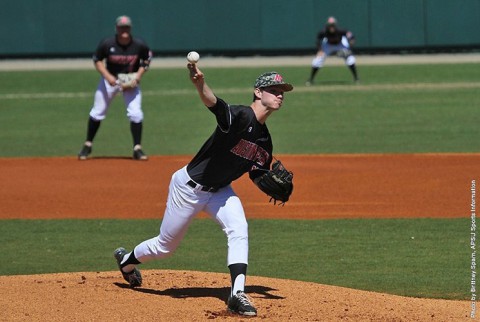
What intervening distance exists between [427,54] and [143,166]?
22.0 meters

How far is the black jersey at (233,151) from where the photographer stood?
25.5 feet

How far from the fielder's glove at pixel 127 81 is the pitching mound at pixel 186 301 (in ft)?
23.1

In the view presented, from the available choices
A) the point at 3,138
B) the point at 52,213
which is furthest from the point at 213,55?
the point at 52,213

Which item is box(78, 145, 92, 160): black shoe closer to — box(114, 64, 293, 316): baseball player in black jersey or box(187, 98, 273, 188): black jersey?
box(114, 64, 293, 316): baseball player in black jersey

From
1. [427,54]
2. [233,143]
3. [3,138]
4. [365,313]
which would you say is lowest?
[427,54]

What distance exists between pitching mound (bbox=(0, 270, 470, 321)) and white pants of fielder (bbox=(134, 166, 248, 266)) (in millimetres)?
491

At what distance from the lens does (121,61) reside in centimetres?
1605

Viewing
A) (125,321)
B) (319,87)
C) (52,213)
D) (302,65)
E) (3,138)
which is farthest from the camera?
(302,65)

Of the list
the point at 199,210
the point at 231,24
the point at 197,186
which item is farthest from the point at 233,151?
the point at 231,24

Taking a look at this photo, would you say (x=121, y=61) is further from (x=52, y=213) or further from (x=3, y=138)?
(x=3, y=138)

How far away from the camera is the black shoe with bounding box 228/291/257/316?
7449 millimetres

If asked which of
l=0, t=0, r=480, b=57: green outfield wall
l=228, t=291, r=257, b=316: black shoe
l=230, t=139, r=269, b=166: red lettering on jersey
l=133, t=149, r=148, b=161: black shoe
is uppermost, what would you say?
l=230, t=139, r=269, b=166: red lettering on jersey

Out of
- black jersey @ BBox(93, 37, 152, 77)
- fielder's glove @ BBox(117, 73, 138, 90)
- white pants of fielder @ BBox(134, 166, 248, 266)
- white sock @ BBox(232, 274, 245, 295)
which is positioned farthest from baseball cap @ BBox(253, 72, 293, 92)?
black jersey @ BBox(93, 37, 152, 77)

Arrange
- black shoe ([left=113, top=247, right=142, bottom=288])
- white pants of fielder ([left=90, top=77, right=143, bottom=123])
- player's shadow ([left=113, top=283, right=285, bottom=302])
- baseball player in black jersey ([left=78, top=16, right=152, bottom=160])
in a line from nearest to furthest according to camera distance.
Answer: player's shadow ([left=113, top=283, right=285, bottom=302])
black shoe ([left=113, top=247, right=142, bottom=288])
baseball player in black jersey ([left=78, top=16, right=152, bottom=160])
white pants of fielder ([left=90, top=77, right=143, bottom=123])
